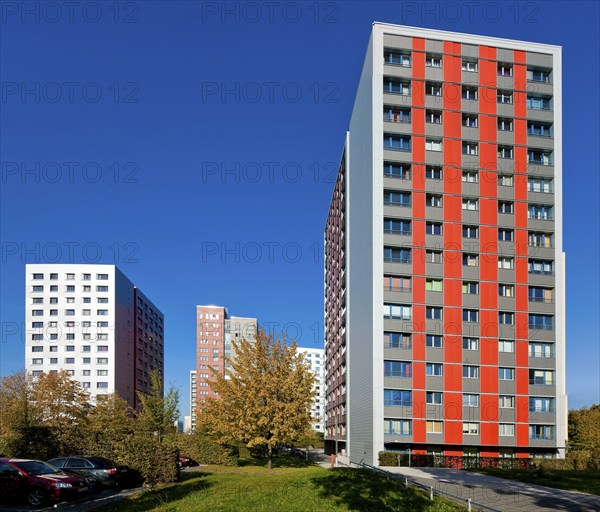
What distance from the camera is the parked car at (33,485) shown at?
19.5 meters

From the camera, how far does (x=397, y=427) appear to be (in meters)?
49.5

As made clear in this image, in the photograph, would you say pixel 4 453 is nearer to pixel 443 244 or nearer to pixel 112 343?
pixel 443 244

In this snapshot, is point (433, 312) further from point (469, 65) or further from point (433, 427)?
point (469, 65)

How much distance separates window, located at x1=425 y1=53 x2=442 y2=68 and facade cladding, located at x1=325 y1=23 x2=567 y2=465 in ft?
0.42

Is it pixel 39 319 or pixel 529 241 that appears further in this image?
pixel 39 319

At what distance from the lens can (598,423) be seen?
66000mm

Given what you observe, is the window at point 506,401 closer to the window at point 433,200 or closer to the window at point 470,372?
the window at point 470,372

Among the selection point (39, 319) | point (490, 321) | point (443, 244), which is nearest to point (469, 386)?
point (490, 321)

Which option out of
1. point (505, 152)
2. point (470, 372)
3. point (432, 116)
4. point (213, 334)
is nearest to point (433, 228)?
point (505, 152)

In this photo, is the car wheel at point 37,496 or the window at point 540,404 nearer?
the car wheel at point 37,496

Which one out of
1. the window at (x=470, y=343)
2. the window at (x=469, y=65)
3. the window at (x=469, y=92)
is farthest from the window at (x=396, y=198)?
the window at (x=469, y=65)

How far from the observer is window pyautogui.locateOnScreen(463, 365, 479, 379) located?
168 ft

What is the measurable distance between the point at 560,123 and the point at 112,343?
9555 centimetres

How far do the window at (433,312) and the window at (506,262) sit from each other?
306 inches
